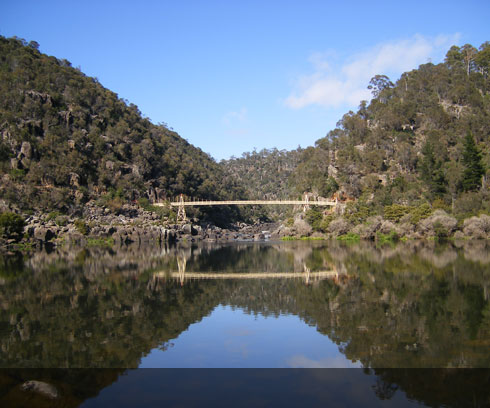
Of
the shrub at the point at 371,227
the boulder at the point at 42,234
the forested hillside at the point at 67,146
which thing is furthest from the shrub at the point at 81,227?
the shrub at the point at 371,227

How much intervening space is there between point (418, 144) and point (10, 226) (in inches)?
2643

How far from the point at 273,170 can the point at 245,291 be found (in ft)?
461

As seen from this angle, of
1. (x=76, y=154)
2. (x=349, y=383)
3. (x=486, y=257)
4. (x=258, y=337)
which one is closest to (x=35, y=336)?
(x=258, y=337)

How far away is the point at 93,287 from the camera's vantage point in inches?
843

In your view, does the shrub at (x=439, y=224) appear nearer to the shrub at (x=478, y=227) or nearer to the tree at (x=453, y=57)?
the shrub at (x=478, y=227)

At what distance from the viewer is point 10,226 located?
168 feet

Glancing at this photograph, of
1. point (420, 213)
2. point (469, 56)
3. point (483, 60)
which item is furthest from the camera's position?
point (469, 56)

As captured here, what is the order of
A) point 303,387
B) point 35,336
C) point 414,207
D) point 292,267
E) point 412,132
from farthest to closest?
point 412,132 → point 414,207 → point 292,267 → point 35,336 → point 303,387

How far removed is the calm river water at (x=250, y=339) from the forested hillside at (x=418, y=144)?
39.8m

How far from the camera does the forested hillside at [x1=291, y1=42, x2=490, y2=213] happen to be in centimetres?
6062

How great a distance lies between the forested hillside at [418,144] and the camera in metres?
60.6

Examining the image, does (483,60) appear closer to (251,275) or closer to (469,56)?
(469,56)

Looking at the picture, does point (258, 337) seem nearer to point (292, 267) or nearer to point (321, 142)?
point (292, 267)

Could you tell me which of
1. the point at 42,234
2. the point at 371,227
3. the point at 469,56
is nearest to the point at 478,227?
the point at 371,227
